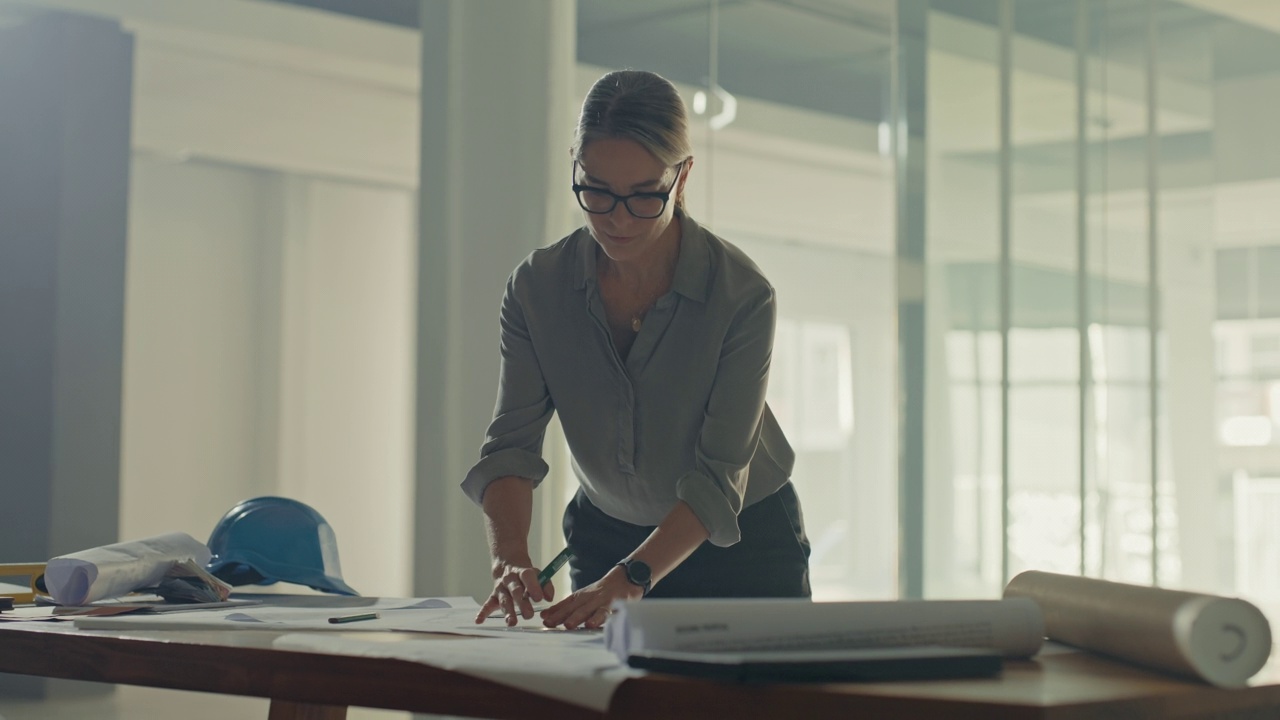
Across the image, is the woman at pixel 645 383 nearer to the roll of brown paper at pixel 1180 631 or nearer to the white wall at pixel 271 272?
the roll of brown paper at pixel 1180 631

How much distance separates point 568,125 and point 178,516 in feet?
9.42

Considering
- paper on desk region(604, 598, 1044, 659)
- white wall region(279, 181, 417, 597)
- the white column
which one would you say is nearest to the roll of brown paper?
paper on desk region(604, 598, 1044, 659)

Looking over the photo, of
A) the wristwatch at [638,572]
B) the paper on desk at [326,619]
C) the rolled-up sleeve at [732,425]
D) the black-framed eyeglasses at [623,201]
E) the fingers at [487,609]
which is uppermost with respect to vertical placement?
the black-framed eyeglasses at [623,201]

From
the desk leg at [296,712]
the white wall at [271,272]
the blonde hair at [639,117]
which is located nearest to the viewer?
the blonde hair at [639,117]

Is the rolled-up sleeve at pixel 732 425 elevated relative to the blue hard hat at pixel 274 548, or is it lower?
elevated

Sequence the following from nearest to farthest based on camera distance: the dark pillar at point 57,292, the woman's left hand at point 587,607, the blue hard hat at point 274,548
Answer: the woman's left hand at point 587,607
the blue hard hat at point 274,548
the dark pillar at point 57,292

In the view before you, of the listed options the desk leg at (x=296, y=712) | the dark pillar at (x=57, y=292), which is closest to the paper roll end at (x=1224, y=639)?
the desk leg at (x=296, y=712)

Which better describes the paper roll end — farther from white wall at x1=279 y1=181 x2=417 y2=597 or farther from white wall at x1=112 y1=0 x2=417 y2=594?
white wall at x1=279 y1=181 x2=417 y2=597

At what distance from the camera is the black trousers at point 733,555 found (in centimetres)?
185

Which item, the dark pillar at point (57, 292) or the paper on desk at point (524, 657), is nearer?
the paper on desk at point (524, 657)

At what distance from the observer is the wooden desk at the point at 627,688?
3.00 ft

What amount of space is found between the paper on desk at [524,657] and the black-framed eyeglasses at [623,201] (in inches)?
20.5

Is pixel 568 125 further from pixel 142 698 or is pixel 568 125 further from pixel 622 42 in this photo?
pixel 142 698

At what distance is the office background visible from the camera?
379cm
